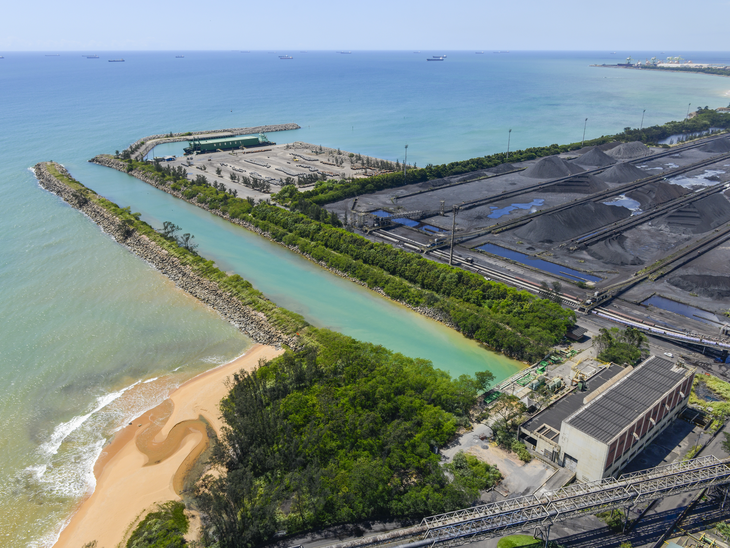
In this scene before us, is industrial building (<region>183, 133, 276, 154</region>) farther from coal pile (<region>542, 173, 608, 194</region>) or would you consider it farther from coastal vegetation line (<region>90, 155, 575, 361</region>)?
coal pile (<region>542, 173, 608, 194</region>)

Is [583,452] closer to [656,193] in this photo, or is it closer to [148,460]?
[148,460]

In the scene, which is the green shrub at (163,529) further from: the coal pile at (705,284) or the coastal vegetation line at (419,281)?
the coal pile at (705,284)

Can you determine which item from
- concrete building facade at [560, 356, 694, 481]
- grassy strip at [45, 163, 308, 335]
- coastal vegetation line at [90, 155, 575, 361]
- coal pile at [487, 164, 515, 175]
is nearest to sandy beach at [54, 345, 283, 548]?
grassy strip at [45, 163, 308, 335]

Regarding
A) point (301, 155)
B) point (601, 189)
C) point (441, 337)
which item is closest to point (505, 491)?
point (441, 337)

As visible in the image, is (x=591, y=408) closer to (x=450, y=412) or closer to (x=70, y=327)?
(x=450, y=412)

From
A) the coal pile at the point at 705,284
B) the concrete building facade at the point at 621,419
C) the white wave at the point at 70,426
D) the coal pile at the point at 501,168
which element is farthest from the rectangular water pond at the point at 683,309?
the coal pile at the point at 501,168
